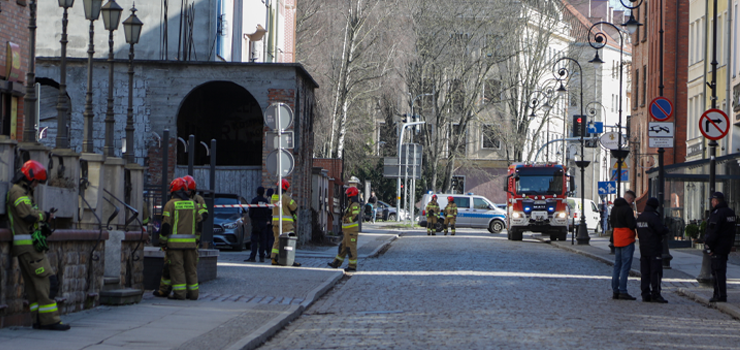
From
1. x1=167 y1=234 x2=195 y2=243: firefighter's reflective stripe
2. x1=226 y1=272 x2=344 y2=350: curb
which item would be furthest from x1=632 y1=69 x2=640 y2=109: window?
x1=167 y1=234 x2=195 y2=243: firefighter's reflective stripe

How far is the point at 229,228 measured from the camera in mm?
25438

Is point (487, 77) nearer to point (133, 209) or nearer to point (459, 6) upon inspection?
point (459, 6)

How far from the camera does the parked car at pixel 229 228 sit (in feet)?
83.1

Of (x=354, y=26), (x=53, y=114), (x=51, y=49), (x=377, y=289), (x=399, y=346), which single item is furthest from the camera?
(x=354, y=26)

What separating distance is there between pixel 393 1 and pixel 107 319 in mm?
43209

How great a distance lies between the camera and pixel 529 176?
3856cm

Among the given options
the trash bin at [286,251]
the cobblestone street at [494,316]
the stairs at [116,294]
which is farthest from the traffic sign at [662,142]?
the stairs at [116,294]

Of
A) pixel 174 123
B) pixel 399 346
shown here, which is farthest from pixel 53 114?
pixel 399 346

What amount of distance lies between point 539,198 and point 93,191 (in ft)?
88.7

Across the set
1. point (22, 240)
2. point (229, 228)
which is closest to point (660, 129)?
point (229, 228)

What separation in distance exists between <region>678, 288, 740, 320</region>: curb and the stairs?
7.47m

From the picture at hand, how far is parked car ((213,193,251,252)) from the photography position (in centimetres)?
2533

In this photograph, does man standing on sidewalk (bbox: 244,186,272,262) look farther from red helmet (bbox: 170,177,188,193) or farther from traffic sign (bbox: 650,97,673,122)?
traffic sign (bbox: 650,97,673,122)

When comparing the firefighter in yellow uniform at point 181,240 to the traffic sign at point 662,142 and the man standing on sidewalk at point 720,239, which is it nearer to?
the man standing on sidewalk at point 720,239
